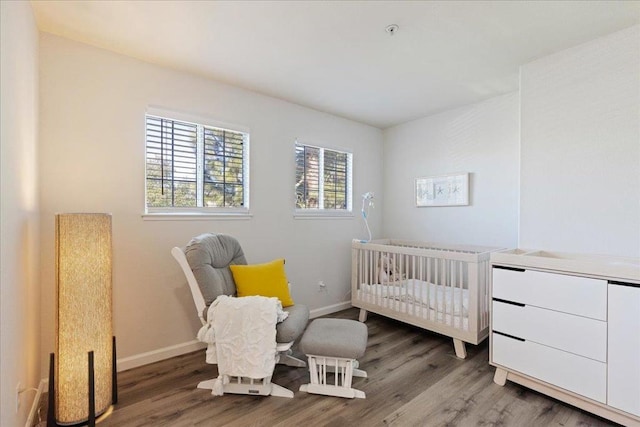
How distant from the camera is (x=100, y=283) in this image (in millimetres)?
1716

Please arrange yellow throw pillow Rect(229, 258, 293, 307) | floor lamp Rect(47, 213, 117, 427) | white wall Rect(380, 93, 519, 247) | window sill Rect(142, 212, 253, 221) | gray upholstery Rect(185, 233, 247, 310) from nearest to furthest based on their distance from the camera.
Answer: floor lamp Rect(47, 213, 117, 427), gray upholstery Rect(185, 233, 247, 310), yellow throw pillow Rect(229, 258, 293, 307), window sill Rect(142, 212, 253, 221), white wall Rect(380, 93, 519, 247)

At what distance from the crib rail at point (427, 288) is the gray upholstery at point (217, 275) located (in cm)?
116

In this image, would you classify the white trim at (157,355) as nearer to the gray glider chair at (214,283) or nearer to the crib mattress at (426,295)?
the gray glider chair at (214,283)

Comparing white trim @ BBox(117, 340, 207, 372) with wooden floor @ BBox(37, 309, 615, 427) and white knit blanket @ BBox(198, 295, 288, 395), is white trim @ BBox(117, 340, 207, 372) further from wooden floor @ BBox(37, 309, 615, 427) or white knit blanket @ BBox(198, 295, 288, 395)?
white knit blanket @ BBox(198, 295, 288, 395)

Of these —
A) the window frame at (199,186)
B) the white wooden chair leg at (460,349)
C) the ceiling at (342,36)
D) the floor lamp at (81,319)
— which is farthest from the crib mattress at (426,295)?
the floor lamp at (81,319)

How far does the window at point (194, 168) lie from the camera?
2.54 metres

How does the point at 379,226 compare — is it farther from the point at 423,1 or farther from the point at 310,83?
the point at 423,1

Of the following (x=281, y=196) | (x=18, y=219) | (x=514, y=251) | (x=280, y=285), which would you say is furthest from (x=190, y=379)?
(x=514, y=251)

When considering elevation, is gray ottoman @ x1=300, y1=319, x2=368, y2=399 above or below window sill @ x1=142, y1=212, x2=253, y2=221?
below

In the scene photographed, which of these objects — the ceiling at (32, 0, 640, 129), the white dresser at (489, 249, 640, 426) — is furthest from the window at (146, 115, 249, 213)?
the white dresser at (489, 249, 640, 426)

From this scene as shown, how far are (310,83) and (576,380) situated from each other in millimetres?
2962

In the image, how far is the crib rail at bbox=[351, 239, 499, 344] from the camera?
2490mm

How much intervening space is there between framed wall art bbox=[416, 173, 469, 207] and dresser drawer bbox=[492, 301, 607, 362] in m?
1.56

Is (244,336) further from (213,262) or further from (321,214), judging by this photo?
(321,214)
